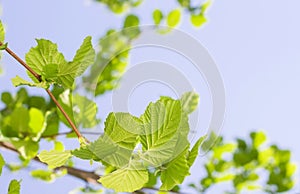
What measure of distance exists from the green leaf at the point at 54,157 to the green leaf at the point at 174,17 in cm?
109

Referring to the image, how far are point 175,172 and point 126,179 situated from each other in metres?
0.06

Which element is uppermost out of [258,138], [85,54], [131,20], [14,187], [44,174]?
[131,20]

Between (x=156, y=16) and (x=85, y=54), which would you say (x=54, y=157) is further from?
(x=156, y=16)

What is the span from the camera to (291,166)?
1.44m

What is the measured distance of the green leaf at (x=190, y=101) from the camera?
611mm

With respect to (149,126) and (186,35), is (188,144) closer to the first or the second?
(149,126)

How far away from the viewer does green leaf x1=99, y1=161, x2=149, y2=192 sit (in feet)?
1.51

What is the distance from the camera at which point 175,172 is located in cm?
49

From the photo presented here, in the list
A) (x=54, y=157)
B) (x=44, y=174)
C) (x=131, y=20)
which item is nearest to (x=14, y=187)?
(x=54, y=157)

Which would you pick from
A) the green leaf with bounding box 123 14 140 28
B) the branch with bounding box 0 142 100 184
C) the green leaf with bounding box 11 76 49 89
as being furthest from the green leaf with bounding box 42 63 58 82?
the green leaf with bounding box 123 14 140 28

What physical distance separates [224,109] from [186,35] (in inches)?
4.7

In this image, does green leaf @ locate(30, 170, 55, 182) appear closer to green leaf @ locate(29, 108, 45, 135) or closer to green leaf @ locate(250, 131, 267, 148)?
green leaf @ locate(29, 108, 45, 135)

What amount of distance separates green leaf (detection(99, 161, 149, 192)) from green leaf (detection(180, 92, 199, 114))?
16 cm

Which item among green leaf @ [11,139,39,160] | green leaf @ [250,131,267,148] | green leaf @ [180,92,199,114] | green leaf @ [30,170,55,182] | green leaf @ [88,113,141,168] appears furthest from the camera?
green leaf @ [250,131,267,148]
